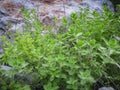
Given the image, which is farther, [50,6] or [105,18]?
[50,6]

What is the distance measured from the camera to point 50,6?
4578mm

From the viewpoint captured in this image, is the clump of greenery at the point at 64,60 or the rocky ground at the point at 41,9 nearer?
the clump of greenery at the point at 64,60

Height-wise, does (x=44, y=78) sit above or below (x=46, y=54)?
below

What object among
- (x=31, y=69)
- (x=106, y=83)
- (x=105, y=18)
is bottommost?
(x=106, y=83)

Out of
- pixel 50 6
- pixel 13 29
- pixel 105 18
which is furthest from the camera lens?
pixel 50 6

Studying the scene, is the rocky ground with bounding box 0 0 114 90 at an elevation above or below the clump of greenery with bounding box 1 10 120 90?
above

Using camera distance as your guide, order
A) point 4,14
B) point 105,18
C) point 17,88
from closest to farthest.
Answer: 1. point 17,88
2. point 105,18
3. point 4,14

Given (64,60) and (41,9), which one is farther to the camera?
(41,9)

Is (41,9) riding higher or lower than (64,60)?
higher

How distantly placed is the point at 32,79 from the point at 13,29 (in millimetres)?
1225

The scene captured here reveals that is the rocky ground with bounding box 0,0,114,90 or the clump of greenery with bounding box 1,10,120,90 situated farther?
the rocky ground with bounding box 0,0,114,90

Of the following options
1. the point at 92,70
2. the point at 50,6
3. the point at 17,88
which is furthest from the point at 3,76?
the point at 50,6

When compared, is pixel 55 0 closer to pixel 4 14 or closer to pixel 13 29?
pixel 4 14

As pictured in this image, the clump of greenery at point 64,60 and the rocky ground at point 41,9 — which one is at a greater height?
the rocky ground at point 41,9
